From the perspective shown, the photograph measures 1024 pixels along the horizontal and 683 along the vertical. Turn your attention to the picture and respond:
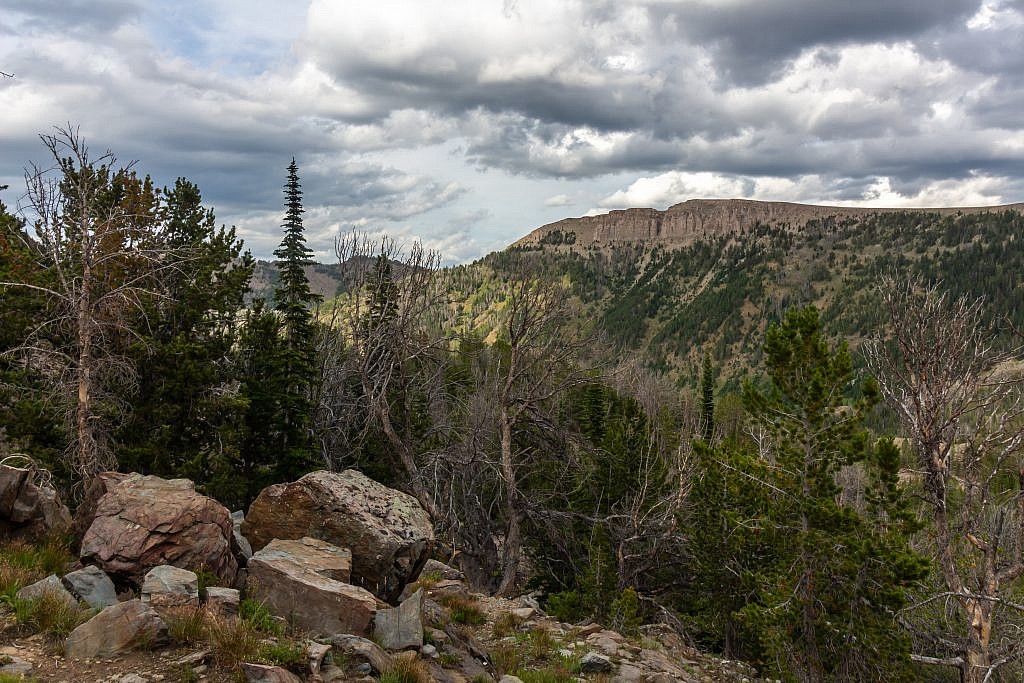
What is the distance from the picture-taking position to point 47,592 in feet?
25.1

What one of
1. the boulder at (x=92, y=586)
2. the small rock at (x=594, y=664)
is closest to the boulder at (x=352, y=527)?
the boulder at (x=92, y=586)

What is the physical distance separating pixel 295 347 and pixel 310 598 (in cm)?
2141

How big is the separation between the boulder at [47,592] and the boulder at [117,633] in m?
0.81

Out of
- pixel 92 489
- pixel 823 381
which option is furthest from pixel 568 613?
pixel 92 489

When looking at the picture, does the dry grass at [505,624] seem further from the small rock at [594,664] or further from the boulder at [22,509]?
the boulder at [22,509]

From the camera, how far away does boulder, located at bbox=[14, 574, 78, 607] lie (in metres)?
7.59

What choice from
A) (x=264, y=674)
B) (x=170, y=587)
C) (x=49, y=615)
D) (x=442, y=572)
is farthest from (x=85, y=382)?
(x=264, y=674)

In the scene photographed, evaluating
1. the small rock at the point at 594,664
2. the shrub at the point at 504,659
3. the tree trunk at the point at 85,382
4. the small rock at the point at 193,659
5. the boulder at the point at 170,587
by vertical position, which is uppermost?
the tree trunk at the point at 85,382

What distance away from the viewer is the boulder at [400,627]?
29.0 ft

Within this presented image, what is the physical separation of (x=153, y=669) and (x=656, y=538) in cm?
1797

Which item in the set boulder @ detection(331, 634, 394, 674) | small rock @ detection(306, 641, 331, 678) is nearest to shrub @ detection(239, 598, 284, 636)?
small rock @ detection(306, 641, 331, 678)

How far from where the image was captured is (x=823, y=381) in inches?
614

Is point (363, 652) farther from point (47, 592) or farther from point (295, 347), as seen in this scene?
point (295, 347)

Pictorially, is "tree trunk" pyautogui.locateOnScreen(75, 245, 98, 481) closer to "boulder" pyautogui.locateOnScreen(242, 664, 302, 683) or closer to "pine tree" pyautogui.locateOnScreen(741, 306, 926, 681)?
"boulder" pyautogui.locateOnScreen(242, 664, 302, 683)
